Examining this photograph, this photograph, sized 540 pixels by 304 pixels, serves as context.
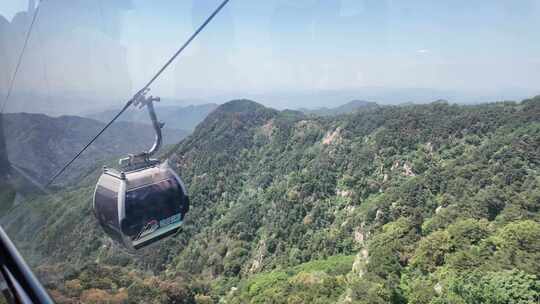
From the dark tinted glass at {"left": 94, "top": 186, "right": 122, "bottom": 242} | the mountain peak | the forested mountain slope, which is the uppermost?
the mountain peak

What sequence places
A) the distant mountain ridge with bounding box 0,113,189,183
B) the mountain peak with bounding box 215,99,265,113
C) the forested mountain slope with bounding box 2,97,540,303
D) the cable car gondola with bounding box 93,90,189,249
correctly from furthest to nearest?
the mountain peak with bounding box 215,99,265,113 → the forested mountain slope with bounding box 2,97,540,303 → the distant mountain ridge with bounding box 0,113,189,183 → the cable car gondola with bounding box 93,90,189,249

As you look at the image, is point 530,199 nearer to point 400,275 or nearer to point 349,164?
point 400,275

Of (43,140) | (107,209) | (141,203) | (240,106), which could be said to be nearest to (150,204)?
(141,203)

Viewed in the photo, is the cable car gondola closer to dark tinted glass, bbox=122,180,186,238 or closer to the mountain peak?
dark tinted glass, bbox=122,180,186,238

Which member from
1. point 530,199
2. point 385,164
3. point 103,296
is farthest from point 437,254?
point 385,164

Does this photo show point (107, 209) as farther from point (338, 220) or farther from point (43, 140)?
point (338, 220)

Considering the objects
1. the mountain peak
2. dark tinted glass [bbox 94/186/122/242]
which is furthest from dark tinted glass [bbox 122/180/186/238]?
the mountain peak

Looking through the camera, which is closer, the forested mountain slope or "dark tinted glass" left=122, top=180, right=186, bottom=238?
"dark tinted glass" left=122, top=180, right=186, bottom=238
